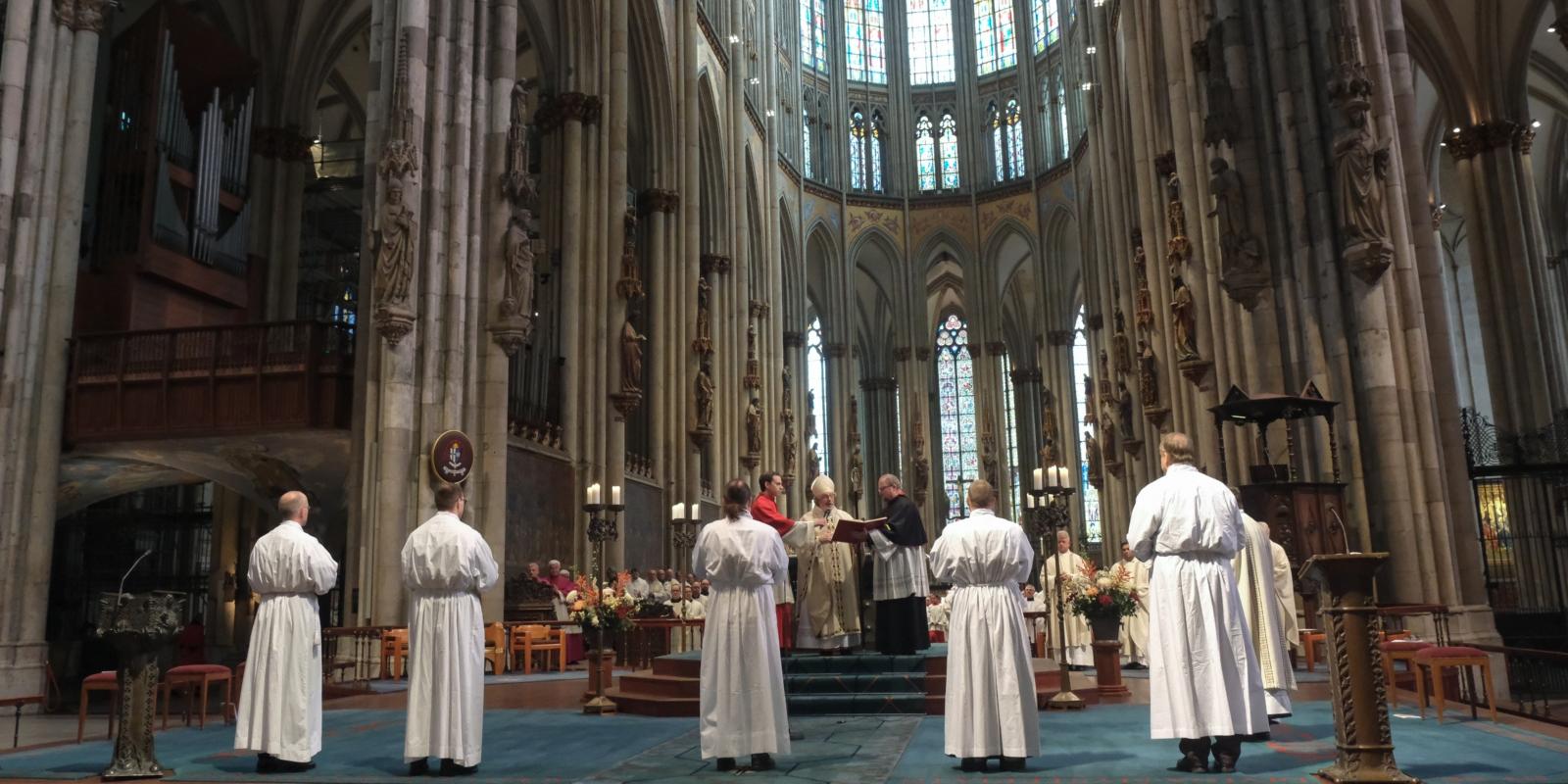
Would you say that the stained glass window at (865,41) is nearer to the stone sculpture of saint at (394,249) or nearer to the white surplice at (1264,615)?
the stone sculpture of saint at (394,249)

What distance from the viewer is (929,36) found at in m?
42.9

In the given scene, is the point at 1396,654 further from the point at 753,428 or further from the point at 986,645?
the point at 753,428

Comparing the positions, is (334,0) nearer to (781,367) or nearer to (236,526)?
(236,526)

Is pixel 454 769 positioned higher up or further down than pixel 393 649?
further down

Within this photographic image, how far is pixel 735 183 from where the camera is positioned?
31234mm

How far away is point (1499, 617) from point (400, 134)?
16.2 metres

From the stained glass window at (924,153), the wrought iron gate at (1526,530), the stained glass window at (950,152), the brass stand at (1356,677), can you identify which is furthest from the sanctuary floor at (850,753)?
the stained glass window at (924,153)

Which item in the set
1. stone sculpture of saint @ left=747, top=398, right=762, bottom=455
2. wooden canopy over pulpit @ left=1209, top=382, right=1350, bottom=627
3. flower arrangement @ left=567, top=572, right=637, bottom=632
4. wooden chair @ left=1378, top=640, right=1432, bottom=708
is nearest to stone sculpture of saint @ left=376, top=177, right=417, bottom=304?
flower arrangement @ left=567, top=572, right=637, bottom=632

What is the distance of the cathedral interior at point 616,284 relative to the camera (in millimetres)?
13594

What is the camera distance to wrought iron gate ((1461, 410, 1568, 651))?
15938mm

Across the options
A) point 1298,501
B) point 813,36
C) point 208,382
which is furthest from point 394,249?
point 813,36

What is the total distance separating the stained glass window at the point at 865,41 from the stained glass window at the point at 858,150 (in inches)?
61.2

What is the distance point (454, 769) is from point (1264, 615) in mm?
5298

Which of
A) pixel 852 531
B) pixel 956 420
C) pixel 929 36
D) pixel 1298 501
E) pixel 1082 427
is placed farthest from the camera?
pixel 956 420
